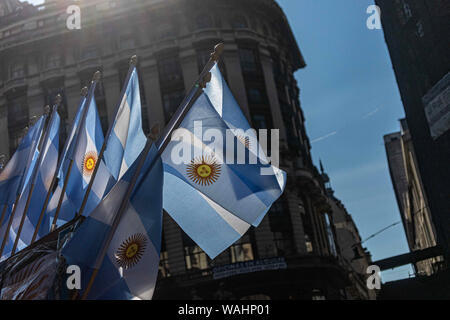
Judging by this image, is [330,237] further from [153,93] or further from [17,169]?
[17,169]

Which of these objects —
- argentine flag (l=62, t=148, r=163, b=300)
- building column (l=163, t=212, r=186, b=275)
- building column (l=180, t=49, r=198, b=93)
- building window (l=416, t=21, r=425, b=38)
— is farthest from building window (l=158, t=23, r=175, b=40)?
argentine flag (l=62, t=148, r=163, b=300)

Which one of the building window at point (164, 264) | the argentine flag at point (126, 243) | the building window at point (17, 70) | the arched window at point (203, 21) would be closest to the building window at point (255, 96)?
the arched window at point (203, 21)

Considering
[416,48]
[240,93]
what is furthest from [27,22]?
[416,48]

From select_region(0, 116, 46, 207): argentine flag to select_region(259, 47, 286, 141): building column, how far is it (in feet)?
86.2

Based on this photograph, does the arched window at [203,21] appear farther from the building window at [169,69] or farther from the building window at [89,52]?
the building window at [89,52]

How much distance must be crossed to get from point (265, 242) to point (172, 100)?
1406 centimetres

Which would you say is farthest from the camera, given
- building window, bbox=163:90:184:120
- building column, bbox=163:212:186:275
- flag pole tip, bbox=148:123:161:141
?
building window, bbox=163:90:184:120

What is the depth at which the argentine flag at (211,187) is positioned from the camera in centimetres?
1072

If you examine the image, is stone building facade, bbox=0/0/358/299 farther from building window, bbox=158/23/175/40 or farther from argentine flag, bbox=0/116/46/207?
argentine flag, bbox=0/116/46/207

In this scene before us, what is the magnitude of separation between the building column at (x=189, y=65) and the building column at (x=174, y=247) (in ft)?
38.3

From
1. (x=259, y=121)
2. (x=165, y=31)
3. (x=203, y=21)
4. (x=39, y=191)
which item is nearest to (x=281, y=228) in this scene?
(x=259, y=121)

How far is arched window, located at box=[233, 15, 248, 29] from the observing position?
142ft

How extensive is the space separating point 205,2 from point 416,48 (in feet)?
66.0

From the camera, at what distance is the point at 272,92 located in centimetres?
4181
